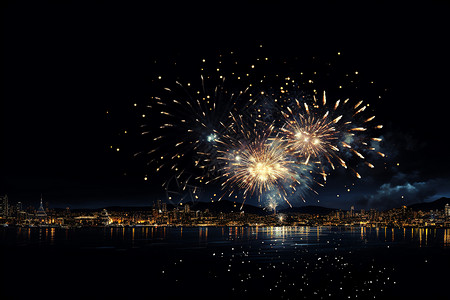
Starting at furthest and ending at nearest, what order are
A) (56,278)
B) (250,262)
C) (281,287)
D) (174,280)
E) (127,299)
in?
(250,262) → (56,278) → (174,280) → (281,287) → (127,299)

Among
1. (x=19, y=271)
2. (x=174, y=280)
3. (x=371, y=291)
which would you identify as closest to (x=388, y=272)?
(x=371, y=291)

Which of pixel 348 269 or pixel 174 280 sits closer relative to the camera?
pixel 174 280

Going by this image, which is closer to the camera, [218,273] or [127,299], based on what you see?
[127,299]

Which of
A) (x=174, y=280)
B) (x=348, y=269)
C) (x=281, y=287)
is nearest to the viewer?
(x=281, y=287)

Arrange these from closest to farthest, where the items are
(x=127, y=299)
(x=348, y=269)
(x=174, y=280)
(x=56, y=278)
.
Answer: (x=127, y=299), (x=174, y=280), (x=56, y=278), (x=348, y=269)

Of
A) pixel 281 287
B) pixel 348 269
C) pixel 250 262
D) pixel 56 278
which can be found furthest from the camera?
pixel 250 262

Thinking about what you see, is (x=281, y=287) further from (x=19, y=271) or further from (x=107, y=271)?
(x=19, y=271)

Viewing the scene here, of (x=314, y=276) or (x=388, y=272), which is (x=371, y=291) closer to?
(x=314, y=276)

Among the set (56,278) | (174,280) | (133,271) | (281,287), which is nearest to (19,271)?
(56,278)

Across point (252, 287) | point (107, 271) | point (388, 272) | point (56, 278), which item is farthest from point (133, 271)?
point (388, 272)
